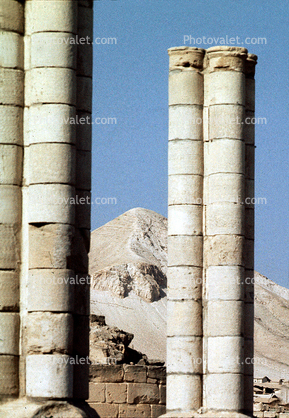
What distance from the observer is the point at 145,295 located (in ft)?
210

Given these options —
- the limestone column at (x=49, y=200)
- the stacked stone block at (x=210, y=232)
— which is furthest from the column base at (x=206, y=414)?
the limestone column at (x=49, y=200)

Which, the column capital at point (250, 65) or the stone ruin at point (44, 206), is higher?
the column capital at point (250, 65)

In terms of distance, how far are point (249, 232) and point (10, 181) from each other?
6733 mm

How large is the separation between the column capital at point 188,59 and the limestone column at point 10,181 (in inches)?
221

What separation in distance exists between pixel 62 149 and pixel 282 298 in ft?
217

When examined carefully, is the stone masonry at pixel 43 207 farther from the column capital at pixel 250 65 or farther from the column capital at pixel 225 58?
the column capital at pixel 250 65

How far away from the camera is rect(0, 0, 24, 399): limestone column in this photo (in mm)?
12484

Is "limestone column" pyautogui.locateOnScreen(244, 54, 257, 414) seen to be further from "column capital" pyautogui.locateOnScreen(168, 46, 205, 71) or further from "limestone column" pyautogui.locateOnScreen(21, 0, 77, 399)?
"limestone column" pyautogui.locateOnScreen(21, 0, 77, 399)

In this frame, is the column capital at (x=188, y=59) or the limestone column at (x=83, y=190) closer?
the limestone column at (x=83, y=190)

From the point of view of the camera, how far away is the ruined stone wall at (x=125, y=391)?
1984 cm

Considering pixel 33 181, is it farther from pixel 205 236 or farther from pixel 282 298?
pixel 282 298

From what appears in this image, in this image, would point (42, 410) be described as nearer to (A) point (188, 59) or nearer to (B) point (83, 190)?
(B) point (83, 190)

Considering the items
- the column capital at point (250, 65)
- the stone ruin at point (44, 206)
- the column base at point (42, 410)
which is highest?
the column capital at point (250, 65)

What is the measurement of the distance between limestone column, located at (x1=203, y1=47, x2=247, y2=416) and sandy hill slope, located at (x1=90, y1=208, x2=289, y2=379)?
34646 mm
